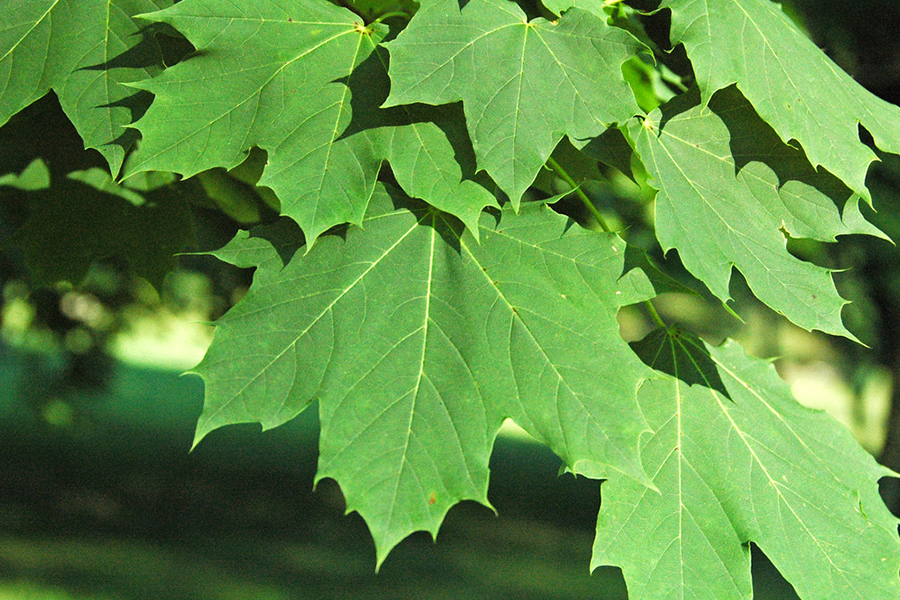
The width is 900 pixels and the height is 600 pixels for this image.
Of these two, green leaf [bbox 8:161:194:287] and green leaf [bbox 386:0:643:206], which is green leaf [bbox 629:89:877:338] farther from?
green leaf [bbox 8:161:194:287]

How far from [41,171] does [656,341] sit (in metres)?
1.49

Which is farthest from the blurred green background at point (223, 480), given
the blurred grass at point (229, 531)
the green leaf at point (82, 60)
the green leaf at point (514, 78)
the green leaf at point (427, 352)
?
the green leaf at point (514, 78)

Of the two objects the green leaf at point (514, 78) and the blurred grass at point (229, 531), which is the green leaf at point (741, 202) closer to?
the green leaf at point (514, 78)

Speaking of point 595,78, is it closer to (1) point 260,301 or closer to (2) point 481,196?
(2) point 481,196

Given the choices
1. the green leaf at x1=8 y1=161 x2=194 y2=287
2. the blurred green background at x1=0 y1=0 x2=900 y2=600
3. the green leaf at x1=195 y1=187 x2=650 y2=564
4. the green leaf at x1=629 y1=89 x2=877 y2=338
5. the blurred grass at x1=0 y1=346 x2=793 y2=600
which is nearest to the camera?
the green leaf at x1=195 y1=187 x2=650 y2=564

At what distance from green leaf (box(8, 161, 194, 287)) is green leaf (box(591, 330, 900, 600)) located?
1157mm

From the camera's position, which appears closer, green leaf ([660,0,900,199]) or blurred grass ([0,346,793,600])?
green leaf ([660,0,900,199])

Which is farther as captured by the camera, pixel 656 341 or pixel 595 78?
pixel 656 341

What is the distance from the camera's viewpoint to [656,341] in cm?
166

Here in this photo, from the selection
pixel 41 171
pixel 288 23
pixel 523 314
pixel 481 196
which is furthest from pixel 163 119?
pixel 41 171

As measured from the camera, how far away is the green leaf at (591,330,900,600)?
1414 mm

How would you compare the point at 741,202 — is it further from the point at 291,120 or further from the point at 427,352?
the point at 291,120

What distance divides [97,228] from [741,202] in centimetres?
149

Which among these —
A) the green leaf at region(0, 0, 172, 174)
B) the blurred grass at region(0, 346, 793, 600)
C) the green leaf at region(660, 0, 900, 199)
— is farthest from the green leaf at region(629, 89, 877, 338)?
the blurred grass at region(0, 346, 793, 600)
